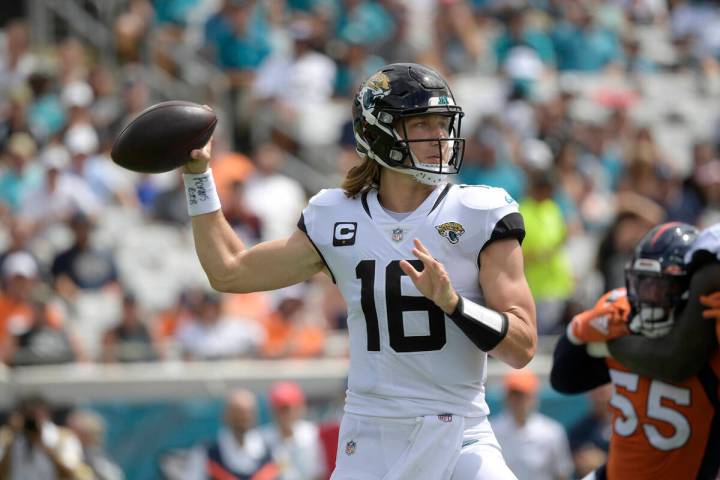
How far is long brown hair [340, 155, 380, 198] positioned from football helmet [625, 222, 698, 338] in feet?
3.35

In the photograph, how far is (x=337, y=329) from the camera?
9812 millimetres

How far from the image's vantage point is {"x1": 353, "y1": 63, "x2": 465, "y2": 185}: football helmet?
4.39 m

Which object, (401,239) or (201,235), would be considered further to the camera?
(201,235)

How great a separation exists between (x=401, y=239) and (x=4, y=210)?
6929 mm

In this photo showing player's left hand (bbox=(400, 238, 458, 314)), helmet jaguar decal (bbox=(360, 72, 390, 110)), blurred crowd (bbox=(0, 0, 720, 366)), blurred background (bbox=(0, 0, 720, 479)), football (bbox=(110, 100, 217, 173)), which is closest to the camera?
player's left hand (bbox=(400, 238, 458, 314))

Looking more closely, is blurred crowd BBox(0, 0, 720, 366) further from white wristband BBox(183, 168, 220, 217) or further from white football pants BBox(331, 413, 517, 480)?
white football pants BBox(331, 413, 517, 480)

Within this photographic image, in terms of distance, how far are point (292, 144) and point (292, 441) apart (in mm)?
4029

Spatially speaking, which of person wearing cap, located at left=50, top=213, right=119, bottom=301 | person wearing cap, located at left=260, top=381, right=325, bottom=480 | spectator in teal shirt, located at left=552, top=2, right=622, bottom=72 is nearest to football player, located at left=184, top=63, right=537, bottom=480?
person wearing cap, located at left=260, top=381, right=325, bottom=480

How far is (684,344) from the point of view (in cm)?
476

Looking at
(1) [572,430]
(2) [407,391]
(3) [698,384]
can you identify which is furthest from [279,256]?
(1) [572,430]

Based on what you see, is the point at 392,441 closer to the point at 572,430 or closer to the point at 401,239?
the point at 401,239

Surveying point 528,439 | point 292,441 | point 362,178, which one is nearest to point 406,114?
point 362,178

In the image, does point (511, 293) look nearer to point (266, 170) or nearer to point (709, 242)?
point (709, 242)

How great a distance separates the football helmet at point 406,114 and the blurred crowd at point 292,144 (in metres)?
4.86
